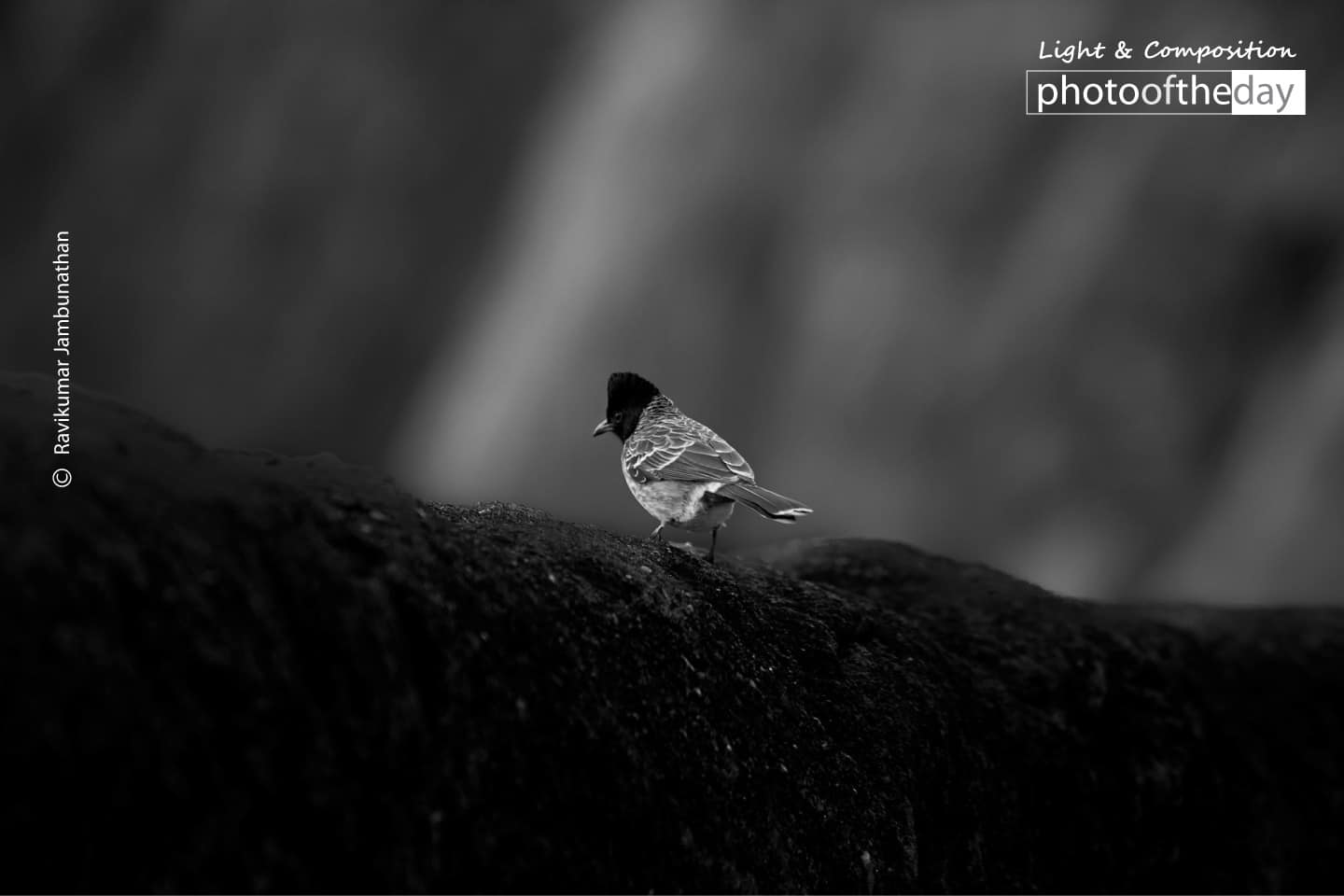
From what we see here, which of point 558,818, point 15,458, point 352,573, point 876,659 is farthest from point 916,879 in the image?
point 15,458

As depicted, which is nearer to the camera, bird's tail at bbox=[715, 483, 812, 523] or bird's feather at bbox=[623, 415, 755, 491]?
bird's tail at bbox=[715, 483, 812, 523]

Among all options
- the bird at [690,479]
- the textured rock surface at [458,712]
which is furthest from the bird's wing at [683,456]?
the textured rock surface at [458,712]

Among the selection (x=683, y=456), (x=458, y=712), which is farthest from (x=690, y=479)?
(x=458, y=712)

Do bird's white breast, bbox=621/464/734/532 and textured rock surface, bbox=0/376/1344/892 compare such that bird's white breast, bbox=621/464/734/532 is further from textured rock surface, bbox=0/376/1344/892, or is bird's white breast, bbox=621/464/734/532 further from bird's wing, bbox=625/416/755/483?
textured rock surface, bbox=0/376/1344/892

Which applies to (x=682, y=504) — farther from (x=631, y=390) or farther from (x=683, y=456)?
(x=631, y=390)

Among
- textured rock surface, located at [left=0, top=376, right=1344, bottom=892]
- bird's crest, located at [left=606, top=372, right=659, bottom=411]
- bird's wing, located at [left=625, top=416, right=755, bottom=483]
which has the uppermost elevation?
bird's crest, located at [left=606, top=372, right=659, bottom=411]

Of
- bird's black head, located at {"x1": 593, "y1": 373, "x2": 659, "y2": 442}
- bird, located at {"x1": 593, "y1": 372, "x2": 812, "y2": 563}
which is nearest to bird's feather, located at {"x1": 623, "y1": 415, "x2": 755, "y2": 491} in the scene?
bird, located at {"x1": 593, "y1": 372, "x2": 812, "y2": 563}

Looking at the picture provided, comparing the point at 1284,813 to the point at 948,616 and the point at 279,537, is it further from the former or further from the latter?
the point at 279,537
